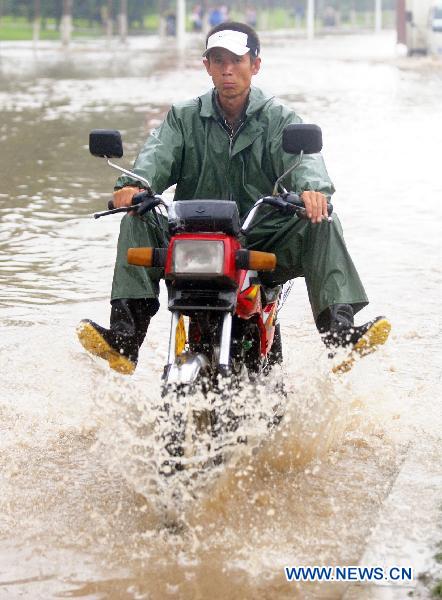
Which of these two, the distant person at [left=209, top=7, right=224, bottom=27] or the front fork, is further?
the distant person at [left=209, top=7, right=224, bottom=27]

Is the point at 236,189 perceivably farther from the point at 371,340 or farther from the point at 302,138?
the point at 371,340

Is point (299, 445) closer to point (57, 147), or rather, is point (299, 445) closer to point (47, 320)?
point (47, 320)

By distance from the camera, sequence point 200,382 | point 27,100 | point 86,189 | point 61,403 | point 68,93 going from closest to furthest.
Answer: point 200,382, point 61,403, point 86,189, point 27,100, point 68,93

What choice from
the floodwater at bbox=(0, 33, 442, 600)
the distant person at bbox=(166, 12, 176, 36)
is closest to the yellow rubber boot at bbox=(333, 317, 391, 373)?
the floodwater at bbox=(0, 33, 442, 600)

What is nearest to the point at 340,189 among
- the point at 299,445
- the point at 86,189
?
the point at 86,189

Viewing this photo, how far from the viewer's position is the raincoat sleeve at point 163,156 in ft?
16.9

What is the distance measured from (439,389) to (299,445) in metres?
1.28

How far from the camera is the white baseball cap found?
5.15m

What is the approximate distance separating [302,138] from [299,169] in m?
0.43

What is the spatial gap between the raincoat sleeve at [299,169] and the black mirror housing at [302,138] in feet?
0.84

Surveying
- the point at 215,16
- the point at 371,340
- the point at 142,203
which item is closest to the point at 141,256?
the point at 142,203

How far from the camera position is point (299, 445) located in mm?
5254

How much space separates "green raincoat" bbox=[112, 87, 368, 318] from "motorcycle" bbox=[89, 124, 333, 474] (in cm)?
23

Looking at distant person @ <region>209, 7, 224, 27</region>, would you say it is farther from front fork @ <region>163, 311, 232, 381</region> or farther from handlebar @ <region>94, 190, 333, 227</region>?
front fork @ <region>163, 311, 232, 381</region>
